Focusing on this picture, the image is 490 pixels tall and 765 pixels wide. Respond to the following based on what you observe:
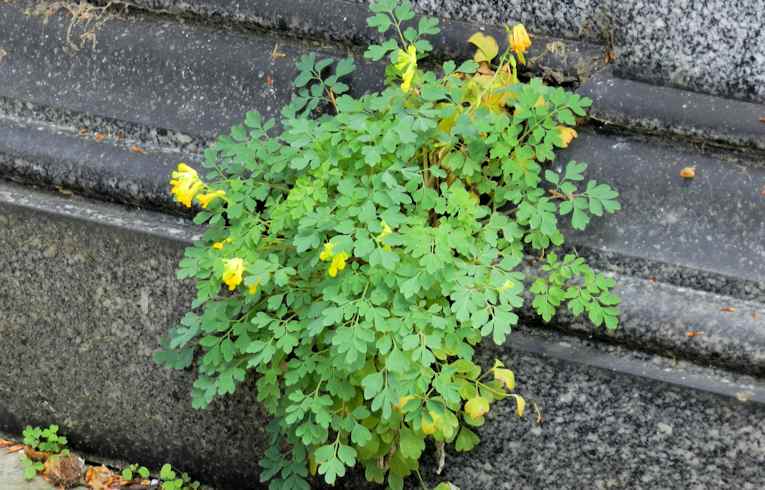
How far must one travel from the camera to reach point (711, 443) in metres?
2.36

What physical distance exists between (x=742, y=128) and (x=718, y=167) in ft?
0.32

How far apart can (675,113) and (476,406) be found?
780 mm

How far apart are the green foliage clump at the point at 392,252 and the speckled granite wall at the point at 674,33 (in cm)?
15

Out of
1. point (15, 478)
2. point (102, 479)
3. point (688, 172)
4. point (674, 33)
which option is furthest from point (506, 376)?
point (15, 478)

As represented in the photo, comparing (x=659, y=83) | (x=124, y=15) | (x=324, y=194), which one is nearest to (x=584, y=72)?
(x=659, y=83)

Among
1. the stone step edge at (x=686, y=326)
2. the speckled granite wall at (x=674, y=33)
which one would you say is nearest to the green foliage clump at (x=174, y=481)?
the stone step edge at (x=686, y=326)

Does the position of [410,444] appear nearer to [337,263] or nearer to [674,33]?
[337,263]

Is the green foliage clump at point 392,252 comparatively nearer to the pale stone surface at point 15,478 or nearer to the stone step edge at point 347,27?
the stone step edge at point 347,27

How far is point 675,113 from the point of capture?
243 centimetres

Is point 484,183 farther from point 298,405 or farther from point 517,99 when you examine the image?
point 298,405

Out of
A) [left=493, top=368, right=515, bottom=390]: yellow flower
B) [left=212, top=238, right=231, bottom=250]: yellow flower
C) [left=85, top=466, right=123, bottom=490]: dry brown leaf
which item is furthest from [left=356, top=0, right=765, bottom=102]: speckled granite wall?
[left=85, top=466, right=123, bottom=490]: dry brown leaf

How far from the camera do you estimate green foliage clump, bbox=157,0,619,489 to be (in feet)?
7.29

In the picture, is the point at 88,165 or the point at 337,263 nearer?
the point at 337,263

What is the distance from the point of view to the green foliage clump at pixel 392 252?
2221 millimetres
